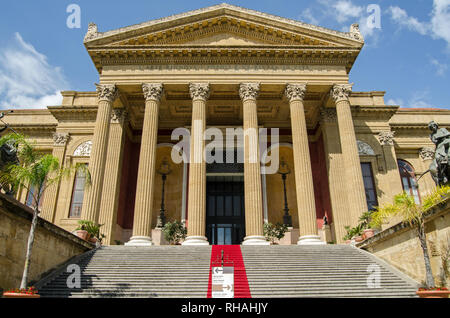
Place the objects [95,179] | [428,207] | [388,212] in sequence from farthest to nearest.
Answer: [95,179] < [388,212] < [428,207]

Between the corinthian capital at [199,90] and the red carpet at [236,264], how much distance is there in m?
9.48

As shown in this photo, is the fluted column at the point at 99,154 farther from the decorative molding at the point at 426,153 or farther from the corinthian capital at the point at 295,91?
the decorative molding at the point at 426,153

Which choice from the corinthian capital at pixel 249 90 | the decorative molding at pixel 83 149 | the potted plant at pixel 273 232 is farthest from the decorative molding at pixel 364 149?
the decorative molding at pixel 83 149

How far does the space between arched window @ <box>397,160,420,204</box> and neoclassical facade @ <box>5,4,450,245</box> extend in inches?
3.7

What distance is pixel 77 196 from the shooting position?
24.0 metres

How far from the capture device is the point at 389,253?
1322cm

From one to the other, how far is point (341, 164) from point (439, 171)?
10.9m

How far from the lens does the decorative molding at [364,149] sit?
25.4m

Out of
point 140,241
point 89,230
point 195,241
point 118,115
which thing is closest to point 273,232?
point 195,241

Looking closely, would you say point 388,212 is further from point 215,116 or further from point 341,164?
point 215,116

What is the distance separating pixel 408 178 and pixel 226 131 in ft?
51.5

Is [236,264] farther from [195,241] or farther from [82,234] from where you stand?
[82,234]
